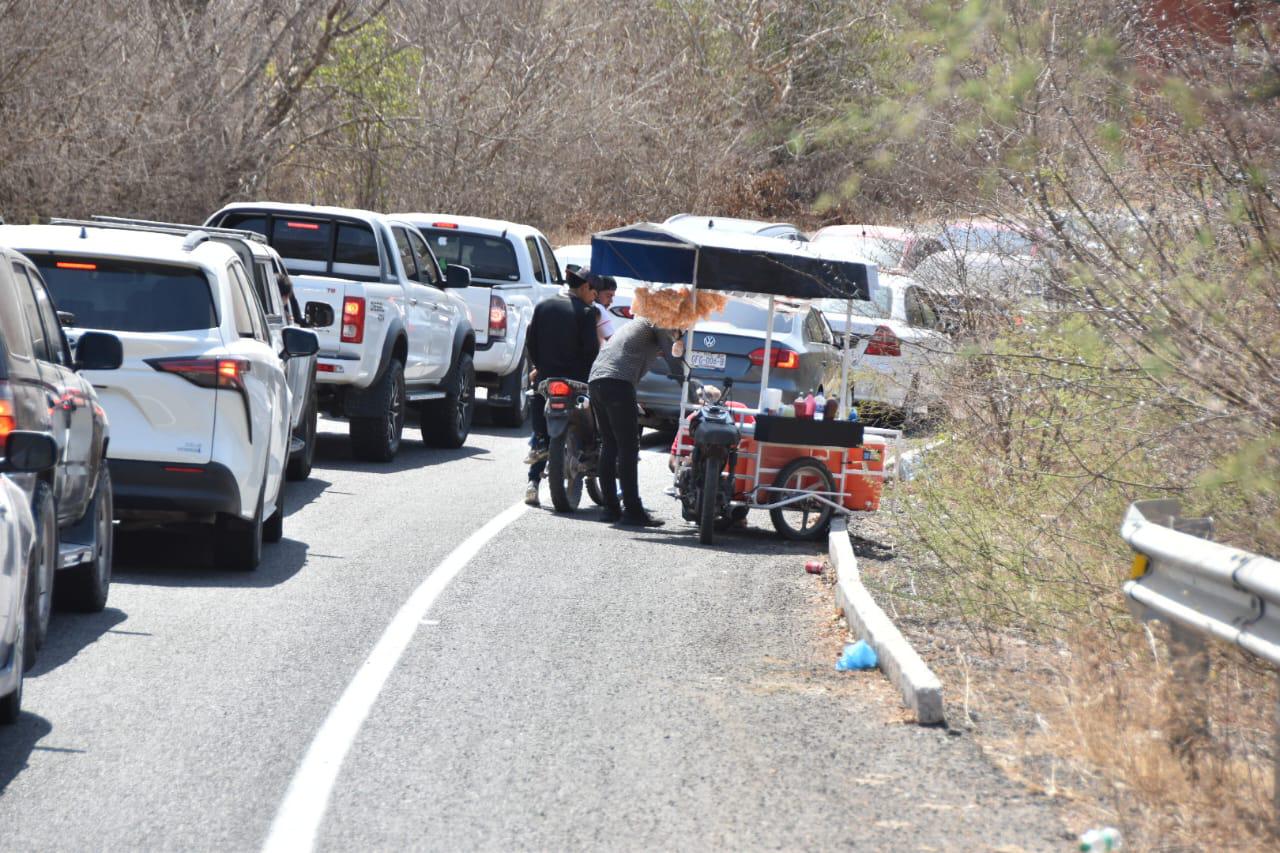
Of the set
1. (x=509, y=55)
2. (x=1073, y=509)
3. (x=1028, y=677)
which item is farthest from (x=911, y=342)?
(x=509, y=55)

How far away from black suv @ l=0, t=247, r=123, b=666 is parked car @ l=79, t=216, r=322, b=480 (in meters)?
3.83

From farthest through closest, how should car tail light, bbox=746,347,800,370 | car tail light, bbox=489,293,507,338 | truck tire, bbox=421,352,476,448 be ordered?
1. car tail light, bbox=489,293,507,338
2. car tail light, bbox=746,347,800,370
3. truck tire, bbox=421,352,476,448

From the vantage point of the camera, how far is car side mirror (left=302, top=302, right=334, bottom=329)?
50.4 feet

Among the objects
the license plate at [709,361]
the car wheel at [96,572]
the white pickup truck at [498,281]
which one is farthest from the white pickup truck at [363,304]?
the car wheel at [96,572]

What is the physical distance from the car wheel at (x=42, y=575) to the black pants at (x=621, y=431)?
576 cm

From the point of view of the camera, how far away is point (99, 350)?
27.5 feet

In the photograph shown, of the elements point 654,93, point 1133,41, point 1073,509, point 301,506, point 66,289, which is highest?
point 654,93

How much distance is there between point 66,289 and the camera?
33.1ft

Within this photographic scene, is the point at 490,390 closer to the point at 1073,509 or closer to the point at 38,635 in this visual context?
the point at 1073,509

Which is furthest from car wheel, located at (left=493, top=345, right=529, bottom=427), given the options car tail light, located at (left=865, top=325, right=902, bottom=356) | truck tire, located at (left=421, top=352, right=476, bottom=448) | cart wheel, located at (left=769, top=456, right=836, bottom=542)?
cart wheel, located at (left=769, top=456, right=836, bottom=542)

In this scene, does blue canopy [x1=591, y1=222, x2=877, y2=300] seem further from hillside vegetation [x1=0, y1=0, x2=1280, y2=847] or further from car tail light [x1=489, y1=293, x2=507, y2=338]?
car tail light [x1=489, y1=293, x2=507, y2=338]

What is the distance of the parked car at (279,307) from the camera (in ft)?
42.5

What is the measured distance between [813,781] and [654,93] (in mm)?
37516

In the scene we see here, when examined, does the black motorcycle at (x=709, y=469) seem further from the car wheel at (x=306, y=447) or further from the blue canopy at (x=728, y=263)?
the car wheel at (x=306, y=447)
